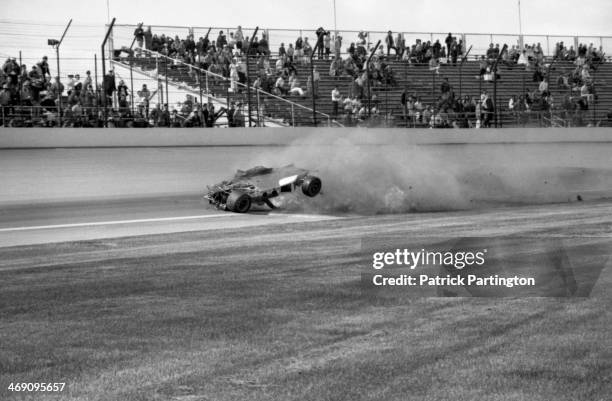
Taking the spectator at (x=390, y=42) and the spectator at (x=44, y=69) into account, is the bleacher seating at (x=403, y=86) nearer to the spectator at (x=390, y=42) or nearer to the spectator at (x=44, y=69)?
the spectator at (x=390, y=42)

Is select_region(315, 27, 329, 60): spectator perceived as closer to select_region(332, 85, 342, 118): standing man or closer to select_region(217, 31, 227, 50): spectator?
select_region(332, 85, 342, 118): standing man

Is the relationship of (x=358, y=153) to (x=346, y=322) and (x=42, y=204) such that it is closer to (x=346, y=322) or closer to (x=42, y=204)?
(x=42, y=204)

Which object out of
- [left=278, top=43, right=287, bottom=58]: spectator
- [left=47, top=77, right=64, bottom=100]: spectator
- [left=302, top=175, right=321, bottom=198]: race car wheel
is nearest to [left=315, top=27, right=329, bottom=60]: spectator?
[left=278, top=43, right=287, bottom=58]: spectator

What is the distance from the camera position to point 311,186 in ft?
69.3

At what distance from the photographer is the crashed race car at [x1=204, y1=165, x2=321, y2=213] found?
21156 millimetres

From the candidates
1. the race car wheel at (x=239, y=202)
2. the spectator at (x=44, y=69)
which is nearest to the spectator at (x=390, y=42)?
the spectator at (x=44, y=69)

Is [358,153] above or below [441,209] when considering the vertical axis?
above

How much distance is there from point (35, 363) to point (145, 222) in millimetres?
13258

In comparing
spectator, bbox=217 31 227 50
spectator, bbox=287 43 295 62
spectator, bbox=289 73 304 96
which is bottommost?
spectator, bbox=289 73 304 96

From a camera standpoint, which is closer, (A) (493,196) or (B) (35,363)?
(B) (35,363)

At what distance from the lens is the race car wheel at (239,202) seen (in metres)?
21.1

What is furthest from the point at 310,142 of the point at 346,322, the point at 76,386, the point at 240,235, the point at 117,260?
the point at 76,386

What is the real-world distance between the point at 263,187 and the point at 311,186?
3.85ft

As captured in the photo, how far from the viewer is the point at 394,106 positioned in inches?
1270
